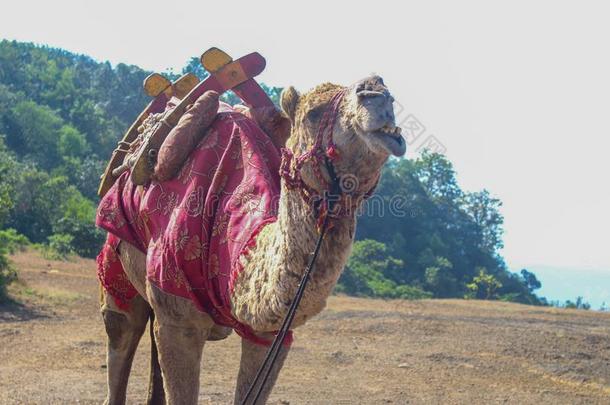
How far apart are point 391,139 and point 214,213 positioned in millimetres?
1400

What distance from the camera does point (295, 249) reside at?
3.46m

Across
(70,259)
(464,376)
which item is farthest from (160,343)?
(70,259)

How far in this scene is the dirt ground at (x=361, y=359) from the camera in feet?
26.9

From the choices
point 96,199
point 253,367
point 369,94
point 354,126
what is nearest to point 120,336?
point 253,367

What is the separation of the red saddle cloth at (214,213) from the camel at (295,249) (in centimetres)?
11

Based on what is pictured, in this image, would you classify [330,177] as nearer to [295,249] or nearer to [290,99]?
[295,249]

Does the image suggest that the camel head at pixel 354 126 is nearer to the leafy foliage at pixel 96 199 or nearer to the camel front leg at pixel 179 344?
the camel front leg at pixel 179 344

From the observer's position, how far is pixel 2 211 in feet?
49.2

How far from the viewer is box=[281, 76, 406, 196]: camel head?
10.1 ft

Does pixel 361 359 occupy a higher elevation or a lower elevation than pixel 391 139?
lower

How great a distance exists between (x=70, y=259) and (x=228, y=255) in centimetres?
1972

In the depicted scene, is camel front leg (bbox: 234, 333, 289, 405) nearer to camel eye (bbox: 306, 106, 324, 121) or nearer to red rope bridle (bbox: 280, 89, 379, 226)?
red rope bridle (bbox: 280, 89, 379, 226)

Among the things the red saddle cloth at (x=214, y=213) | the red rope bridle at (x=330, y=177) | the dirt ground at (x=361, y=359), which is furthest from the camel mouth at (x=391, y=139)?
→ the dirt ground at (x=361, y=359)

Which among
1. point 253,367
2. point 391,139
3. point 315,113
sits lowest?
point 253,367
